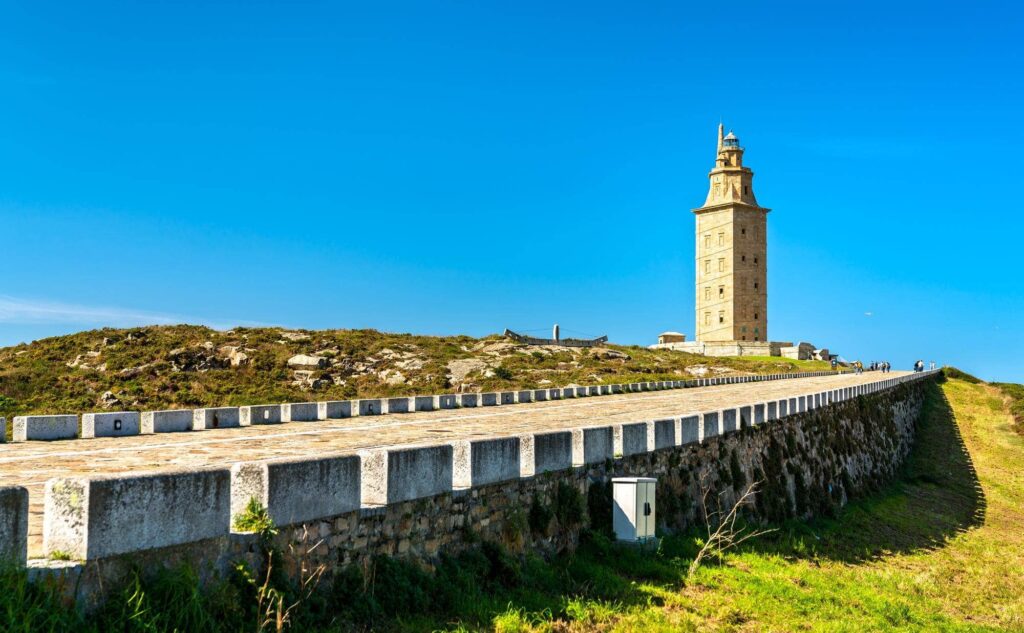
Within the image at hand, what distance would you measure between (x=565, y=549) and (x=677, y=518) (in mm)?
3398

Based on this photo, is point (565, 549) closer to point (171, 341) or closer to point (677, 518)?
point (677, 518)

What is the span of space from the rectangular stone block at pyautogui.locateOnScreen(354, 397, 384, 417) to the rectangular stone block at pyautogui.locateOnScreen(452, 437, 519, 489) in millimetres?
12653

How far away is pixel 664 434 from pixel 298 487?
24.9 ft

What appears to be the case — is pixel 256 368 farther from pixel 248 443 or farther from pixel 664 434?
pixel 664 434

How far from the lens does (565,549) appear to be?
10117 mm

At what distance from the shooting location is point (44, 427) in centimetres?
1418

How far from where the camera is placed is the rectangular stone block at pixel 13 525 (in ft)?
16.1

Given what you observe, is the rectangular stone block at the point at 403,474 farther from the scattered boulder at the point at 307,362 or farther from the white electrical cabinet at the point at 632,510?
the scattered boulder at the point at 307,362

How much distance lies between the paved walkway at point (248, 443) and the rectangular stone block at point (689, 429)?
1596 millimetres

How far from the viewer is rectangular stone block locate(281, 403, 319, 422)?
741 inches

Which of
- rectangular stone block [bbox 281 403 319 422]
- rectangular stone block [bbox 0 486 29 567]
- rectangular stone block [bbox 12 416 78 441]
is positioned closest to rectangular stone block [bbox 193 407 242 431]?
rectangular stone block [bbox 281 403 319 422]

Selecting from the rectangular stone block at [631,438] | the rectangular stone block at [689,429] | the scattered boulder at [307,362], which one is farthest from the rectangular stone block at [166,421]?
the scattered boulder at [307,362]

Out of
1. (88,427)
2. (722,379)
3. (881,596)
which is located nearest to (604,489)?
(881,596)

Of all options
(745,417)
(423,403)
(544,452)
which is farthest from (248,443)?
(423,403)
